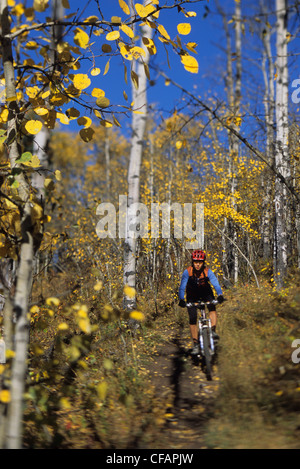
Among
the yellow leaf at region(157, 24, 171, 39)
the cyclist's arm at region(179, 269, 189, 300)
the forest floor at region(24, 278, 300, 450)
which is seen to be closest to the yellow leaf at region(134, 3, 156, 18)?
the yellow leaf at region(157, 24, 171, 39)

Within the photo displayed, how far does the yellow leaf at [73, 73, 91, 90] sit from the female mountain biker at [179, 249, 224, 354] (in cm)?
377

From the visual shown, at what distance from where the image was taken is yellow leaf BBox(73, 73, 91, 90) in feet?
9.08

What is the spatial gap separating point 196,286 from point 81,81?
4.48 meters

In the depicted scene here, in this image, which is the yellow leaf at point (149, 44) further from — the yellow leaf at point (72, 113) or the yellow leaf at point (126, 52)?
the yellow leaf at point (72, 113)

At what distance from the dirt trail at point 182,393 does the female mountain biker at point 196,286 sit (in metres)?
0.57

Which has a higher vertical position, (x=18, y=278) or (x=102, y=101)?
(x=102, y=101)

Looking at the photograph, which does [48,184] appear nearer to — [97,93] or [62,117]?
[62,117]

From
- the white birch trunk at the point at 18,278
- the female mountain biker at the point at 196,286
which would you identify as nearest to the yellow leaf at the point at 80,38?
the white birch trunk at the point at 18,278

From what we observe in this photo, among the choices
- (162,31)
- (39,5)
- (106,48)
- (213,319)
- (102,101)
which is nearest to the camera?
(39,5)

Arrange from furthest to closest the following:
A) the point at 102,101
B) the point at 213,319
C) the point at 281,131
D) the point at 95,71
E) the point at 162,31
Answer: the point at 281,131 < the point at 213,319 < the point at 95,71 < the point at 102,101 < the point at 162,31

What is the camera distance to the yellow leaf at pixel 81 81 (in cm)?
277

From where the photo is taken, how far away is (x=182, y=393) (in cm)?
507

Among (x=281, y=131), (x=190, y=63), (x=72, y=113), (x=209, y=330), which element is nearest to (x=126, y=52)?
(x=190, y=63)

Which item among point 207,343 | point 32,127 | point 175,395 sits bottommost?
point 175,395
